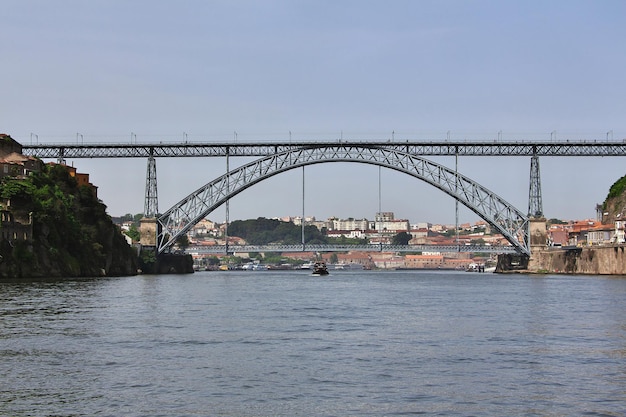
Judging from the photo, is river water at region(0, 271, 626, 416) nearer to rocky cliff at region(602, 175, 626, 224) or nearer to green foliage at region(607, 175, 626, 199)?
rocky cliff at region(602, 175, 626, 224)

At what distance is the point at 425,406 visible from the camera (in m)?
17.7

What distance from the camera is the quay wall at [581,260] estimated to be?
93.2m

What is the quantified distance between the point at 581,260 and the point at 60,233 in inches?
2143

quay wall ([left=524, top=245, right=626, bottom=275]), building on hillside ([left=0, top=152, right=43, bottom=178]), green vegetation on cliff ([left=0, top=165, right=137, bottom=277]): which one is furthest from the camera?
quay wall ([left=524, top=245, right=626, bottom=275])

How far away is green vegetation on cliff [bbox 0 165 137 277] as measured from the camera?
7031 cm

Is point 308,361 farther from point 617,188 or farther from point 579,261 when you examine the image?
point 617,188

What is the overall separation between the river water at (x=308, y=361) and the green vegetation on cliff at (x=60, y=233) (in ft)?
98.4

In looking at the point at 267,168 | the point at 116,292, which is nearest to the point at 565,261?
the point at 267,168

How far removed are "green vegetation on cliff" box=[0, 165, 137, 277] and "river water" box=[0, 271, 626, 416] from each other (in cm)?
2999

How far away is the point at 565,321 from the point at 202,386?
1948 cm

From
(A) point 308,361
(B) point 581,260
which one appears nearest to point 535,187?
(B) point 581,260

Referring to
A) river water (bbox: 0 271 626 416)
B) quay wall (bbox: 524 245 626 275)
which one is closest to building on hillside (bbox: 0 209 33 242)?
river water (bbox: 0 271 626 416)

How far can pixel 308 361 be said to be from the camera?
2339 centimetres

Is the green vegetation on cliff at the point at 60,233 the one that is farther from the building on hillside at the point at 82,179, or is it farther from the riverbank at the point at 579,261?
the riverbank at the point at 579,261
